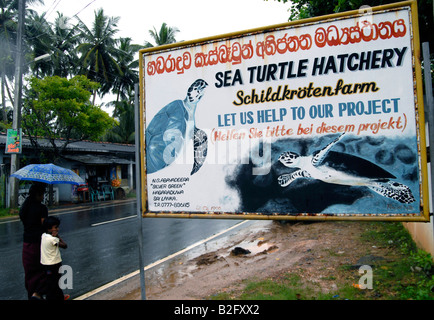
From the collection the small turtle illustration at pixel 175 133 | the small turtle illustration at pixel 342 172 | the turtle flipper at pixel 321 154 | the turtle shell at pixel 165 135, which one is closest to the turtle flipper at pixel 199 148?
the small turtle illustration at pixel 175 133

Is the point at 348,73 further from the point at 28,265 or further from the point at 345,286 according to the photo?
the point at 28,265

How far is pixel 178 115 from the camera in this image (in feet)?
12.0

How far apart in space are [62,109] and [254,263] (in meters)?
15.0

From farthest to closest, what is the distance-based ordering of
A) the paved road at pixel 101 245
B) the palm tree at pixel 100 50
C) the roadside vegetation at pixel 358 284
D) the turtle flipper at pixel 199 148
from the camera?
the palm tree at pixel 100 50, the paved road at pixel 101 245, the roadside vegetation at pixel 358 284, the turtle flipper at pixel 199 148

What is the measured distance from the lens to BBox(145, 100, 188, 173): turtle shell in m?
3.64

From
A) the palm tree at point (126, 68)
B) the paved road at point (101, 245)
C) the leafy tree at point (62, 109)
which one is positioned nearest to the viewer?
the paved road at point (101, 245)

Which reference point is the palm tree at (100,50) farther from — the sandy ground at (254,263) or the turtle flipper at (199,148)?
the turtle flipper at (199,148)

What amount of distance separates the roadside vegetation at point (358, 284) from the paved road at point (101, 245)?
2.35 m

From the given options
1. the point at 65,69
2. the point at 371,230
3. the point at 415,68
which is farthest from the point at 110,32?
the point at 415,68

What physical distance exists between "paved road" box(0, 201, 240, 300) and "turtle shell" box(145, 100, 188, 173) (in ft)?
2.39

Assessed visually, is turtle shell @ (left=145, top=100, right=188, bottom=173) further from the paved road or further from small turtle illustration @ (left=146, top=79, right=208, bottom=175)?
the paved road

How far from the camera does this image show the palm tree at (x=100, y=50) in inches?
1299

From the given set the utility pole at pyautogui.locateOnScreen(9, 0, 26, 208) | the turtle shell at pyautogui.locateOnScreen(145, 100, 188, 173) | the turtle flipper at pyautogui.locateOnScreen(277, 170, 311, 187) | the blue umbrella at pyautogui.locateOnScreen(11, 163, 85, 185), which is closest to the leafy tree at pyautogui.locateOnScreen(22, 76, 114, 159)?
the utility pole at pyautogui.locateOnScreen(9, 0, 26, 208)
